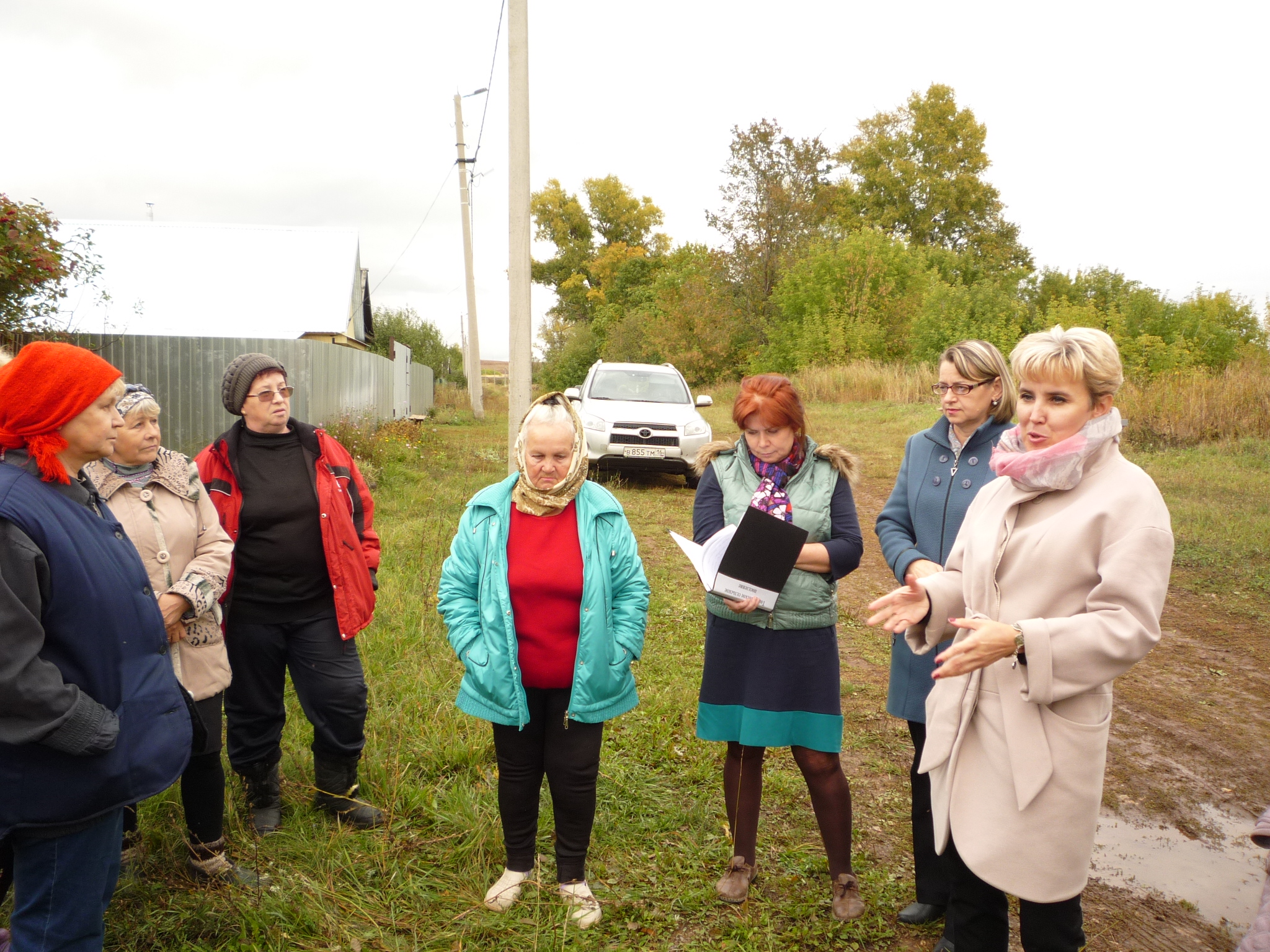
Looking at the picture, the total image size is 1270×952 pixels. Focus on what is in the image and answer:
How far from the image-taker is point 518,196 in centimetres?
843

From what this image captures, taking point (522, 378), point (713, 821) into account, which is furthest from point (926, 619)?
point (522, 378)

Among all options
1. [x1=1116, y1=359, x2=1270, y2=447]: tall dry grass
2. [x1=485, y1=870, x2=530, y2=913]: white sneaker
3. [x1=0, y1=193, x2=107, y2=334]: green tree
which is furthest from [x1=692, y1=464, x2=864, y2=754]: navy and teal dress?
[x1=1116, y1=359, x2=1270, y2=447]: tall dry grass

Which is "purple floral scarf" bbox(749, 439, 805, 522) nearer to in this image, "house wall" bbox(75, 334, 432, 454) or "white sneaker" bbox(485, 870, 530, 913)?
"white sneaker" bbox(485, 870, 530, 913)

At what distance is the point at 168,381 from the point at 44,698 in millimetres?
11002

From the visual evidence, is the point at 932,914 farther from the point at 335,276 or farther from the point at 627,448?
the point at 335,276

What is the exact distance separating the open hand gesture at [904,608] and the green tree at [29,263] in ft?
24.2

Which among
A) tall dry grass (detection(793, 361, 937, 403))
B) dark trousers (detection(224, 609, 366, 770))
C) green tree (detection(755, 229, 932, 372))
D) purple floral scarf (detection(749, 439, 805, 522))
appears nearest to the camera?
purple floral scarf (detection(749, 439, 805, 522))

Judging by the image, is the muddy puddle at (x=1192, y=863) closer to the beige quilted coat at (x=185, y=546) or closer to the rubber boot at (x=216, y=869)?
the rubber boot at (x=216, y=869)

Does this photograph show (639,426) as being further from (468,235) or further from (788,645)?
(468,235)

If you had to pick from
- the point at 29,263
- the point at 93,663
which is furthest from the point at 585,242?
the point at 93,663

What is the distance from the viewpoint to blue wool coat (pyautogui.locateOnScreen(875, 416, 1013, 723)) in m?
2.99

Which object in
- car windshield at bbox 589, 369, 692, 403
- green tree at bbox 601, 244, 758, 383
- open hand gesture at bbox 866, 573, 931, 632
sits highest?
green tree at bbox 601, 244, 758, 383

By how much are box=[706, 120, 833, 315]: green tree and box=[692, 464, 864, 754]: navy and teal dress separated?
103 ft

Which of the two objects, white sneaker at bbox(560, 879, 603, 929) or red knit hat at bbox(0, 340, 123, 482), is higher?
red knit hat at bbox(0, 340, 123, 482)
